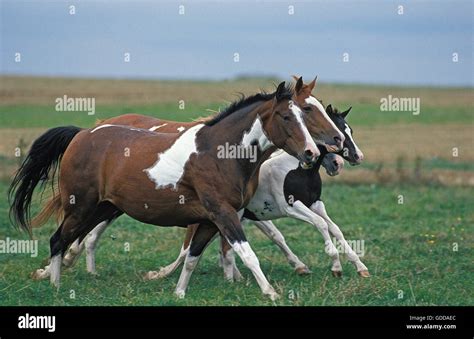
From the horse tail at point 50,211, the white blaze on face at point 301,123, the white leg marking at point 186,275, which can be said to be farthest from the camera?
the horse tail at point 50,211

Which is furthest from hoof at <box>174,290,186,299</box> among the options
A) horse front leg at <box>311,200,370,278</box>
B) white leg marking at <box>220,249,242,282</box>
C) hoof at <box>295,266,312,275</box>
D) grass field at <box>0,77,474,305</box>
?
horse front leg at <box>311,200,370,278</box>

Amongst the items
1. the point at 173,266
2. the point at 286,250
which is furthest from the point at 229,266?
the point at 286,250

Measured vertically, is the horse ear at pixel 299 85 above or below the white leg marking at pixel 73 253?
above

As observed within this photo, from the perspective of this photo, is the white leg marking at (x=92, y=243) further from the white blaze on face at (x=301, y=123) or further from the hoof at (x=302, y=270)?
the white blaze on face at (x=301, y=123)

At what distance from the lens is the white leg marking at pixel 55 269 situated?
9539 mm

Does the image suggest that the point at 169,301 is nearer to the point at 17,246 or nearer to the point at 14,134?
the point at 17,246

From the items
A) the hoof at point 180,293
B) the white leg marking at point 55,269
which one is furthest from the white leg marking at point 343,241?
the white leg marking at point 55,269

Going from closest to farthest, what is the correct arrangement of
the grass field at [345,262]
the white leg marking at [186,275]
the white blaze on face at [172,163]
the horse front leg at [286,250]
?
the grass field at [345,262] < the white blaze on face at [172,163] < the white leg marking at [186,275] < the horse front leg at [286,250]

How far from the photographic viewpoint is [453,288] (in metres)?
9.44

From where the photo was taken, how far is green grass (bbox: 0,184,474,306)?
29.0 ft

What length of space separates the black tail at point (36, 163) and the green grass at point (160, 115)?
24604mm

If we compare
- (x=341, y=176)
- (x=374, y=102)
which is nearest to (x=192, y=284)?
(x=341, y=176)

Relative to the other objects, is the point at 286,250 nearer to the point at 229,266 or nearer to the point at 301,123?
the point at 229,266

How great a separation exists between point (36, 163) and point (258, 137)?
2.99 meters
